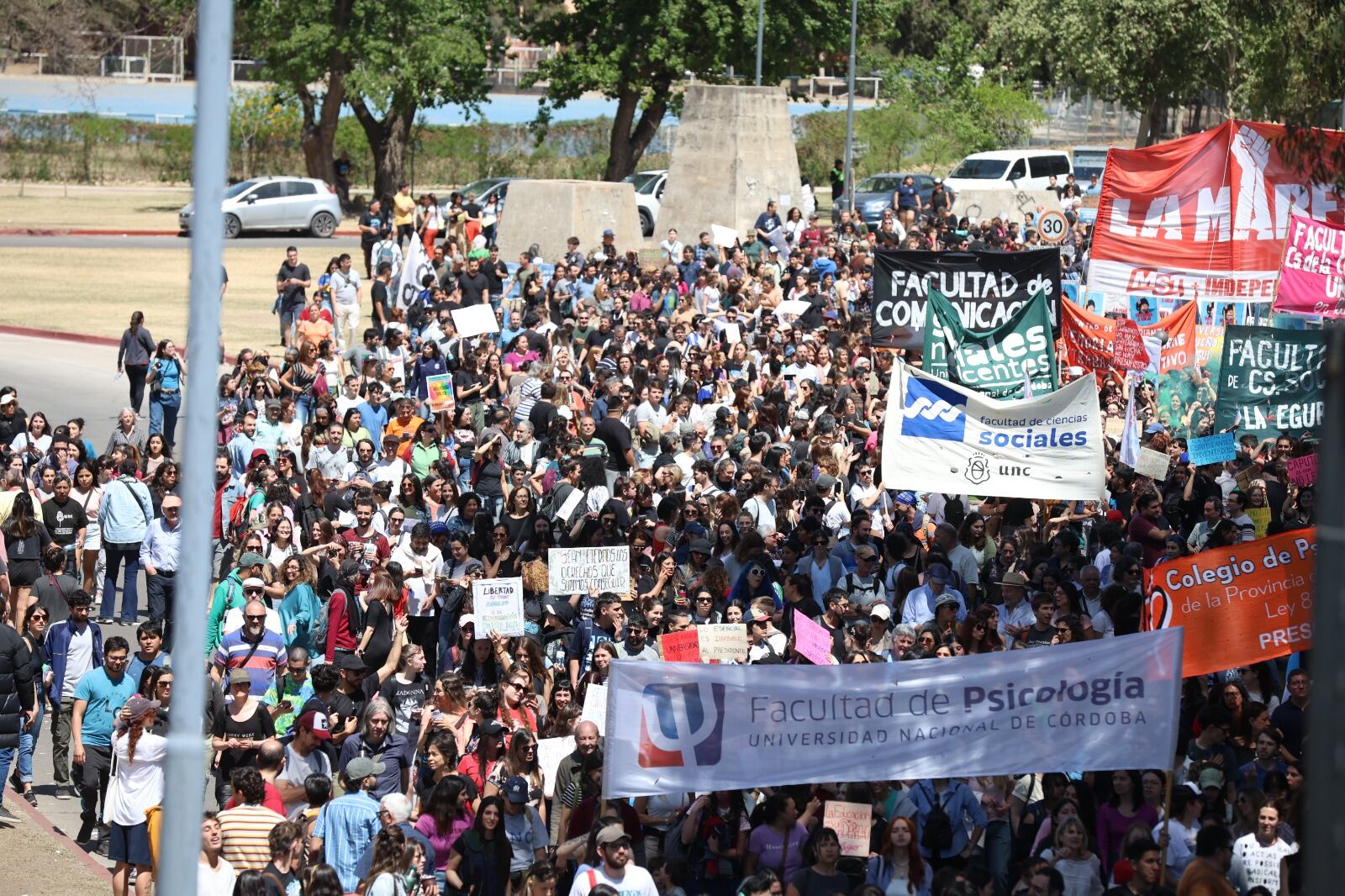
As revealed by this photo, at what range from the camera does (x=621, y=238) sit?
106ft

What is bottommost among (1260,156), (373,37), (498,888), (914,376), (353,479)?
(498,888)

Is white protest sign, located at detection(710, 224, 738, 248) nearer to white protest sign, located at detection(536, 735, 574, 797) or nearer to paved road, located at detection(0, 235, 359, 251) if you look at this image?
paved road, located at detection(0, 235, 359, 251)

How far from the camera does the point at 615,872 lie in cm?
872

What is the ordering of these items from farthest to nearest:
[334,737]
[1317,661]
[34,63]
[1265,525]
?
[34,63], [1265,525], [334,737], [1317,661]

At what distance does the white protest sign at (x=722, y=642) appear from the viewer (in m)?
10.8

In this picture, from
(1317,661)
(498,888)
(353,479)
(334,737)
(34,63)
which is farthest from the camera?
(34,63)

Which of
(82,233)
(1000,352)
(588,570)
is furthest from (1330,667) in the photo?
(82,233)

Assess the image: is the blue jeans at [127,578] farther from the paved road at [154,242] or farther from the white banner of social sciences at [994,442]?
the paved road at [154,242]

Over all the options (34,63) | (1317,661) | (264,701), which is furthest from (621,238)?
(34,63)

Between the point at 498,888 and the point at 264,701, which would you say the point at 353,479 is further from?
the point at 498,888

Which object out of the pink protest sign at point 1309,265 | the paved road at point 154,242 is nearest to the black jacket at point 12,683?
the pink protest sign at point 1309,265

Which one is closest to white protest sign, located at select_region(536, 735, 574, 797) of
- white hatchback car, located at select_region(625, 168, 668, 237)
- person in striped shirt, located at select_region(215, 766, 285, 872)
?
person in striped shirt, located at select_region(215, 766, 285, 872)

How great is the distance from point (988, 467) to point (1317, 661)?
9818 mm

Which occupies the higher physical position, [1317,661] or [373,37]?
[373,37]
